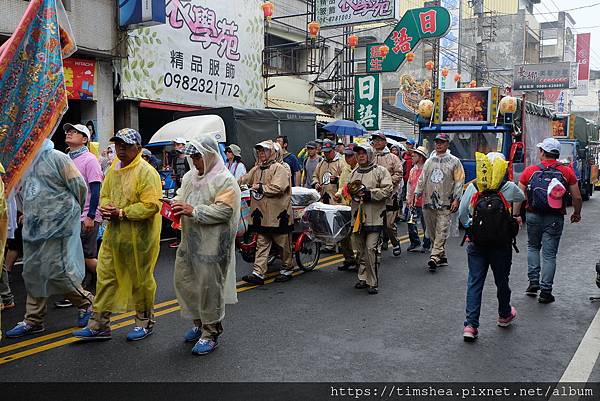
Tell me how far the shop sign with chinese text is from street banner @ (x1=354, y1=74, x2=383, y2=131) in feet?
11.8

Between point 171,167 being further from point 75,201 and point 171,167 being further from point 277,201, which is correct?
point 75,201

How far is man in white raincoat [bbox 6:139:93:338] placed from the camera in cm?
499

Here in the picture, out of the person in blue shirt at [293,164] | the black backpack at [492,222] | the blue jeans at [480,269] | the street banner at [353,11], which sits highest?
the street banner at [353,11]

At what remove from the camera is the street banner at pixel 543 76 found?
4025 cm

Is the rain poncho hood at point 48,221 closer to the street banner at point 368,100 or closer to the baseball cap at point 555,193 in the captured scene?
the baseball cap at point 555,193

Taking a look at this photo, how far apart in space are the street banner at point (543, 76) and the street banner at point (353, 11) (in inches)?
1032

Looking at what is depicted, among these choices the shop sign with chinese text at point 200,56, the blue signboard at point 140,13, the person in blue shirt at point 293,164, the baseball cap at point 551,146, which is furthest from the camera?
the shop sign with chinese text at point 200,56

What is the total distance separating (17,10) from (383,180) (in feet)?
28.8

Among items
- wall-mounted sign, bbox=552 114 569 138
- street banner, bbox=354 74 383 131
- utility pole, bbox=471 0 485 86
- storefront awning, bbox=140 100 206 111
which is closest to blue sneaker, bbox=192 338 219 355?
storefront awning, bbox=140 100 206 111

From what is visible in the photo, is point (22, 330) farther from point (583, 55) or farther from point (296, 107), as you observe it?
point (583, 55)

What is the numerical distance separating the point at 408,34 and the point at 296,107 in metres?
4.74

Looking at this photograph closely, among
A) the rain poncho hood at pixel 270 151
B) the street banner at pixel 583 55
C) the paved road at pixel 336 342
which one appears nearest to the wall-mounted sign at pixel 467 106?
the paved road at pixel 336 342

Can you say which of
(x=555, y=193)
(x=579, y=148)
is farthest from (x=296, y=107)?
(x=555, y=193)

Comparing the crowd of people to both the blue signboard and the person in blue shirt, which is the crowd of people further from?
the blue signboard
